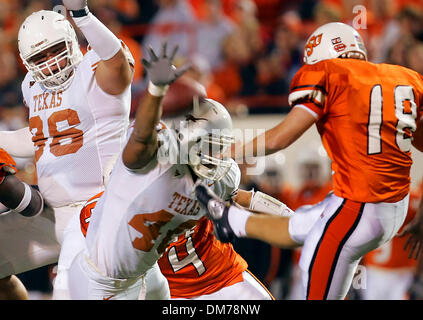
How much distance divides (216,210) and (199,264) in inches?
28.3

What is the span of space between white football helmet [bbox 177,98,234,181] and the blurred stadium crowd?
8.05 ft

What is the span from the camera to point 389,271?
5613 millimetres

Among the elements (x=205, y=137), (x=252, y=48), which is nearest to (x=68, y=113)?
(x=205, y=137)

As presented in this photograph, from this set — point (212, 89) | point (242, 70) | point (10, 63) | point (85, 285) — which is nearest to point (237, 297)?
point (85, 285)

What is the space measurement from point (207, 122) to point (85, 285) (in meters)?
1.02

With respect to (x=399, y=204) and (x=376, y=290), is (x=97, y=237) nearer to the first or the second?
(x=399, y=204)

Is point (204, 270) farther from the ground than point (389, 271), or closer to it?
farther from the ground

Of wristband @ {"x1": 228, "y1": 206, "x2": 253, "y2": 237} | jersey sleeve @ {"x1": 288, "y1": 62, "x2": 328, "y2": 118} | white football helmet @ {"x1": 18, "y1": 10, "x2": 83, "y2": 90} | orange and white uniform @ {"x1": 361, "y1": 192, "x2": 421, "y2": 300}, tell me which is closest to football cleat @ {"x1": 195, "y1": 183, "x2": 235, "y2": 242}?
wristband @ {"x1": 228, "y1": 206, "x2": 253, "y2": 237}

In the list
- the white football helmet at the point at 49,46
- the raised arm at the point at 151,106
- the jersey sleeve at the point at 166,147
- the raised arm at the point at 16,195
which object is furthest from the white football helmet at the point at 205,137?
the raised arm at the point at 16,195

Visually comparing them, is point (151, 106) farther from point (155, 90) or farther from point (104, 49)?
point (104, 49)

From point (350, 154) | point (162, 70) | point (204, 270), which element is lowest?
point (204, 270)

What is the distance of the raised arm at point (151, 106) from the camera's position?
2.77m

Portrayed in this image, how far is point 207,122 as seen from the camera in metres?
3.05

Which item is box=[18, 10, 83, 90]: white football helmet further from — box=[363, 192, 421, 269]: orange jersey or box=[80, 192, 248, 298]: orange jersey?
box=[363, 192, 421, 269]: orange jersey
